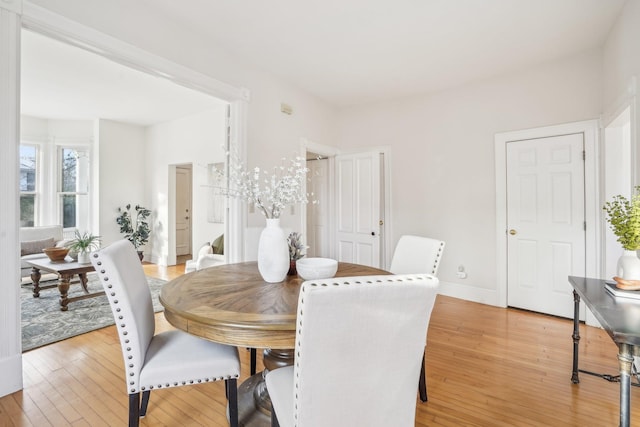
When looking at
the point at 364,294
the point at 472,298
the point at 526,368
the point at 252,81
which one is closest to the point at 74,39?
the point at 252,81

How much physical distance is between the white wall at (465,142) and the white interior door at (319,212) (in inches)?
35.9

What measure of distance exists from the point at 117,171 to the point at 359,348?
6853 mm

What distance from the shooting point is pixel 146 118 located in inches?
238

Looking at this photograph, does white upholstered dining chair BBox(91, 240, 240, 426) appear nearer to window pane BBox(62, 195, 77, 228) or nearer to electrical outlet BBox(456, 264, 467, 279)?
electrical outlet BBox(456, 264, 467, 279)

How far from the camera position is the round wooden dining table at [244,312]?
119 cm

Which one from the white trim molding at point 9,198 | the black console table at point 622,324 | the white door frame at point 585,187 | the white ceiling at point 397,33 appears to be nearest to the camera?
the black console table at point 622,324

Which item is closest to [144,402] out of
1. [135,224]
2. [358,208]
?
[358,208]

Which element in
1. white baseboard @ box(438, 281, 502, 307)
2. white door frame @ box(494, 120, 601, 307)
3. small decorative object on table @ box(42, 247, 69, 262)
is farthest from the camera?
small decorative object on table @ box(42, 247, 69, 262)

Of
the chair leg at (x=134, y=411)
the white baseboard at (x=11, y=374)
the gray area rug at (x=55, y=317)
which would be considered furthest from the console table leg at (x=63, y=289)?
the chair leg at (x=134, y=411)

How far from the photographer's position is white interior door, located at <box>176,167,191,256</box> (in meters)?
6.98

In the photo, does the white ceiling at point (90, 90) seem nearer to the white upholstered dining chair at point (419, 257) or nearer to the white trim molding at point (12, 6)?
the white trim molding at point (12, 6)

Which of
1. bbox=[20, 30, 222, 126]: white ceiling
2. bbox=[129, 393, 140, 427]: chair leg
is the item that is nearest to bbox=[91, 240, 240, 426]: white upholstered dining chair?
bbox=[129, 393, 140, 427]: chair leg

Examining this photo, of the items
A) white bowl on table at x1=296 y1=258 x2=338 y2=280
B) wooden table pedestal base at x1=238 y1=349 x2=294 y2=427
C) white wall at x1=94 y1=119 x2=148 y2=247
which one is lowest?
wooden table pedestal base at x1=238 y1=349 x2=294 y2=427

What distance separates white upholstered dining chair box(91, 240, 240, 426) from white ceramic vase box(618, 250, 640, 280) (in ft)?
6.78
